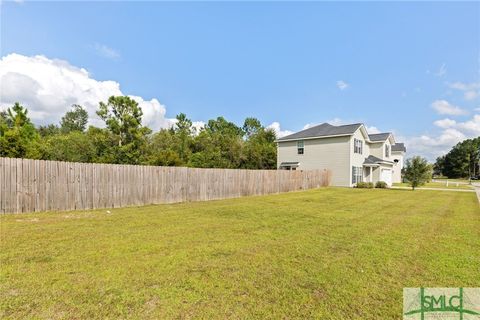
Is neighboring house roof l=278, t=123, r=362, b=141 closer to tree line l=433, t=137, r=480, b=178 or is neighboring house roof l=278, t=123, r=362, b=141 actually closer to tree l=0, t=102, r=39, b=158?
tree l=0, t=102, r=39, b=158

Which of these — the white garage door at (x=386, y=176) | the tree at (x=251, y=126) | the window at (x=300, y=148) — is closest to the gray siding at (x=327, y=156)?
the window at (x=300, y=148)

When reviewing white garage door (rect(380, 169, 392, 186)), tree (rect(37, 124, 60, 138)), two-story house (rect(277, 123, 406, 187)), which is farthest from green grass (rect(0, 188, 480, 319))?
tree (rect(37, 124, 60, 138))

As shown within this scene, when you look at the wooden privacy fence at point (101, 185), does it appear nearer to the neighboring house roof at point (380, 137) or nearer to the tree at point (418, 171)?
the tree at point (418, 171)

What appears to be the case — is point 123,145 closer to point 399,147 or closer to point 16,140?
point 16,140

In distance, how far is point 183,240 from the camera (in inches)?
214

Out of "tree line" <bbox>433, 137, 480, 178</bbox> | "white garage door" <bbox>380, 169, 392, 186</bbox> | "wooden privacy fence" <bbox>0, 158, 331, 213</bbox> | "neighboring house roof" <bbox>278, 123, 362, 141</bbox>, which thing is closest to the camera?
"wooden privacy fence" <bbox>0, 158, 331, 213</bbox>

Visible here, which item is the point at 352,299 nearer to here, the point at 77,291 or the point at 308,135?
the point at 77,291

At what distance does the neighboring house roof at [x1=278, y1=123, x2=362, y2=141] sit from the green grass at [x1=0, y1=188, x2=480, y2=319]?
1922 centimetres

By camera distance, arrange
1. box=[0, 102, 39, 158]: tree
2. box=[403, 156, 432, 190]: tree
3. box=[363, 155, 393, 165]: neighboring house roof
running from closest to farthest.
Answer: box=[0, 102, 39, 158]: tree → box=[403, 156, 432, 190]: tree → box=[363, 155, 393, 165]: neighboring house roof

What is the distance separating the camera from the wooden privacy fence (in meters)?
8.05

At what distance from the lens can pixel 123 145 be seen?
26562 millimetres

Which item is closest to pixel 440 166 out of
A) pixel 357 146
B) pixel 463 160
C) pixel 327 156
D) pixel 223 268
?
pixel 463 160

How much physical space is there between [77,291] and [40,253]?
2.11 metres

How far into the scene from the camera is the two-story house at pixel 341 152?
25.1m
